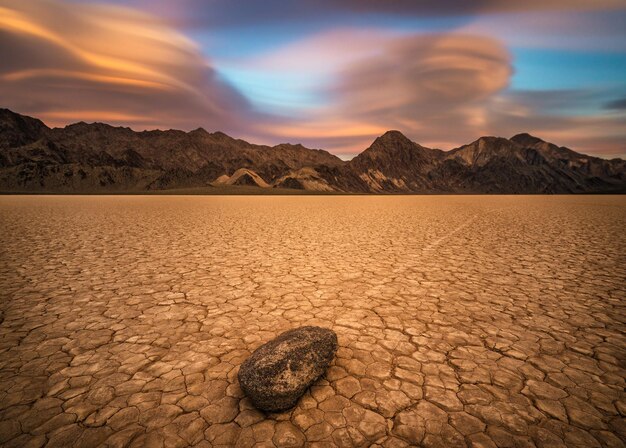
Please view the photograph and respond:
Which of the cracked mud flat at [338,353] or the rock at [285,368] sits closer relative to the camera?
the cracked mud flat at [338,353]

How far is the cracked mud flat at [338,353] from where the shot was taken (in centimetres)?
262

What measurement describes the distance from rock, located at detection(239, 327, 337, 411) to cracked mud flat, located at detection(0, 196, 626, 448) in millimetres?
156

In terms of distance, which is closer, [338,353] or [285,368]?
[285,368]

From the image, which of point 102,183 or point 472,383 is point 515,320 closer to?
point 472,383

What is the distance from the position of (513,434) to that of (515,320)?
2578mm

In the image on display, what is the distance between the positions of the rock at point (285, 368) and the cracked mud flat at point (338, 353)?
16cm

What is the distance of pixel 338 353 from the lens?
12.5 feet

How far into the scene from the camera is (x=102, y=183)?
133750 mm

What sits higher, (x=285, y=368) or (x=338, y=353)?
(x=285, y=368)

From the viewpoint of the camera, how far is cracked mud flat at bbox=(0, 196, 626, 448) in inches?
103

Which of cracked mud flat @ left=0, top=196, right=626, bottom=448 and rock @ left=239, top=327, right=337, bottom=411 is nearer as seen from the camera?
cracked mud flat @ left=0, top=196, right=626, bottom=448

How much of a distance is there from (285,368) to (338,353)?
1.07 m

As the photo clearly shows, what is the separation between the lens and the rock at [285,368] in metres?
2.79

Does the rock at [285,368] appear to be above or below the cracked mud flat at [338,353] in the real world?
above
